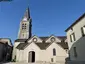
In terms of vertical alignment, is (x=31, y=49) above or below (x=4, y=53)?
above

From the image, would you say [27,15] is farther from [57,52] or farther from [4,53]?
[57,52]

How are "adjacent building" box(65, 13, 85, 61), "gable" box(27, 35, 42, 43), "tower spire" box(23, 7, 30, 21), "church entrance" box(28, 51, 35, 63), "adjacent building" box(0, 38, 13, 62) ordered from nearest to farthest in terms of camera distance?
1. "adjacent building" box(65, 13, 85, 61)
2. "church entrance" box(28, 51, 35, 63)
3. "adjacent building" box(0, 38, 13, 62)
4. "gable" box(27, 35, 42, 43)
5. "tower spire" box(23, 7, 30, 21)

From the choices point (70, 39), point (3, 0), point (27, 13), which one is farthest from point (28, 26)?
point (3, 0)

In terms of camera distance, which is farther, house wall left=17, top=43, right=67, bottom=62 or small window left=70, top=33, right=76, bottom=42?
house wall left=17, top=43, right=67, bottom=62

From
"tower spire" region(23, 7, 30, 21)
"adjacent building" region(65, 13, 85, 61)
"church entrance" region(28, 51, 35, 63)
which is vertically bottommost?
"church entrance" region(28, 51, 35, 63)

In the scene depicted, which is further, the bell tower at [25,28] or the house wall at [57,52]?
the bell tower at [25,28]

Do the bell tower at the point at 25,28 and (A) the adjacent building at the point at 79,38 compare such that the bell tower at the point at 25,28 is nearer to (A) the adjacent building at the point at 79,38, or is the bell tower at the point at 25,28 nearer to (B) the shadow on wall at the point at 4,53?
(B) the shadow on wall at the point at 4,53

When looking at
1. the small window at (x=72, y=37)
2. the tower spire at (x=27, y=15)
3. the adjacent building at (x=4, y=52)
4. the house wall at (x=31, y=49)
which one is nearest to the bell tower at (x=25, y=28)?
the tower spire at (x=27, y=15)

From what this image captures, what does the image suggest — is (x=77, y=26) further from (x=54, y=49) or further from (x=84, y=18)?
(x=54, y=49)

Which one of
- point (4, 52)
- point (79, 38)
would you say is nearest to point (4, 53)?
point (4, 52)

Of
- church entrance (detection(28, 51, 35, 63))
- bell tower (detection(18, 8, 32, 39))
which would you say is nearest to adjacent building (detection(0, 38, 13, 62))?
bell tower (detection(18, 8, 32, 39))

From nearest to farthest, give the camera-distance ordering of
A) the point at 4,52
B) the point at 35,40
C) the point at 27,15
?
the point at 35,40, the point at 4,52, the point at 27,15

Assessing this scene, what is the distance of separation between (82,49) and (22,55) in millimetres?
18129

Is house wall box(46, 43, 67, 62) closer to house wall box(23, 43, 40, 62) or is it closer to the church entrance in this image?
house wall box(23, 43, 40, 62)
